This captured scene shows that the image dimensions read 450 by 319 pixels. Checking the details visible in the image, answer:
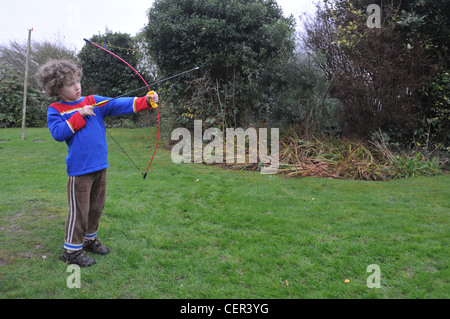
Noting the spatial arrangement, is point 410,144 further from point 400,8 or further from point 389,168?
point 400,8

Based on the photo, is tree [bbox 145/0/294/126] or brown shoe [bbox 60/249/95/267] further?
tree [bbox 145/0/294/126]

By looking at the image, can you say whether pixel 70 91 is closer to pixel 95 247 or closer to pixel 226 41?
pixel 95 247

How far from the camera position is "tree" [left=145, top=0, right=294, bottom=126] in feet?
23.4

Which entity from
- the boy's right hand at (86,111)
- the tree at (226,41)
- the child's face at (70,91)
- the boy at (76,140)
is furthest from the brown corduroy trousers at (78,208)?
the tree at (226,41)

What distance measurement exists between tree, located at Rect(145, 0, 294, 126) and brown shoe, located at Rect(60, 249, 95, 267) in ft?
17.1

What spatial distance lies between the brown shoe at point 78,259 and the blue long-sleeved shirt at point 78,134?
64 cm

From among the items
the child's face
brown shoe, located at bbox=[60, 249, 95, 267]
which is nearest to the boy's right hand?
the child's face

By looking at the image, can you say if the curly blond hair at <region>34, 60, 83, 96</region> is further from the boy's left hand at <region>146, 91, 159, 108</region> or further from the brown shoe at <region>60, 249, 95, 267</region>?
the brown shoe at <region>60, 249, 95, 267</region>

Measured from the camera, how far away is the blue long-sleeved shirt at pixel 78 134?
247 centimetres

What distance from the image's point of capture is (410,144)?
22.1 feet
